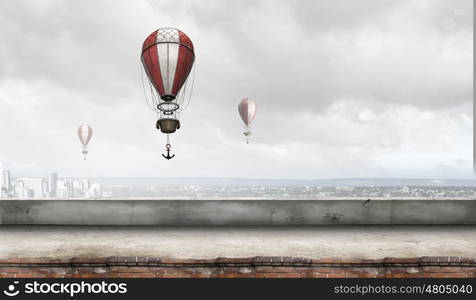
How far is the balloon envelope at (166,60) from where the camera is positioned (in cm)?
789

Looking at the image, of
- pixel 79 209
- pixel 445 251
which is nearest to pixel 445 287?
pixel 445 251

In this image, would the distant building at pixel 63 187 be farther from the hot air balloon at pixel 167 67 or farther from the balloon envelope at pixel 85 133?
the hot air balloon at pixel 167 67

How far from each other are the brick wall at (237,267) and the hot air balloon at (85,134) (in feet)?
77.0

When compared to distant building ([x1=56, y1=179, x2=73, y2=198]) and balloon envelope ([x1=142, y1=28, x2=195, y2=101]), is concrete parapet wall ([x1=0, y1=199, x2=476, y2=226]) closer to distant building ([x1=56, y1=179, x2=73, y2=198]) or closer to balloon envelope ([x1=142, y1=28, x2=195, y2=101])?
balloon envelope ([x1=142, y1=28, x2=195, y2=101])

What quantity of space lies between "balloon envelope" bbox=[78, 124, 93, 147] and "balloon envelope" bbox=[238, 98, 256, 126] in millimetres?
12927

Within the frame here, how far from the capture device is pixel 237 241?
615 cm

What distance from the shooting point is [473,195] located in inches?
305

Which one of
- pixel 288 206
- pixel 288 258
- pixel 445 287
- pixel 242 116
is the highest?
pixel 242 116

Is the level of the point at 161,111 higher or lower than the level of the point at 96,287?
higher

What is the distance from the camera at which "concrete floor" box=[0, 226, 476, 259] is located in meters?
5.46

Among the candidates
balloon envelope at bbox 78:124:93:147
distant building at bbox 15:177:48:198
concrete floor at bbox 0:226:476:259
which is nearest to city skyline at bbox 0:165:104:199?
distant building at bbox 15:177:48:198

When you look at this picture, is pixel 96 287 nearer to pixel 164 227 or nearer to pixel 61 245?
pixel 61 245

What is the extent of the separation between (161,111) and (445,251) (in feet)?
20.7

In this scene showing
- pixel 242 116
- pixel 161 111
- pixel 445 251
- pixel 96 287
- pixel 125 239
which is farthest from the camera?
pixel 242 116
